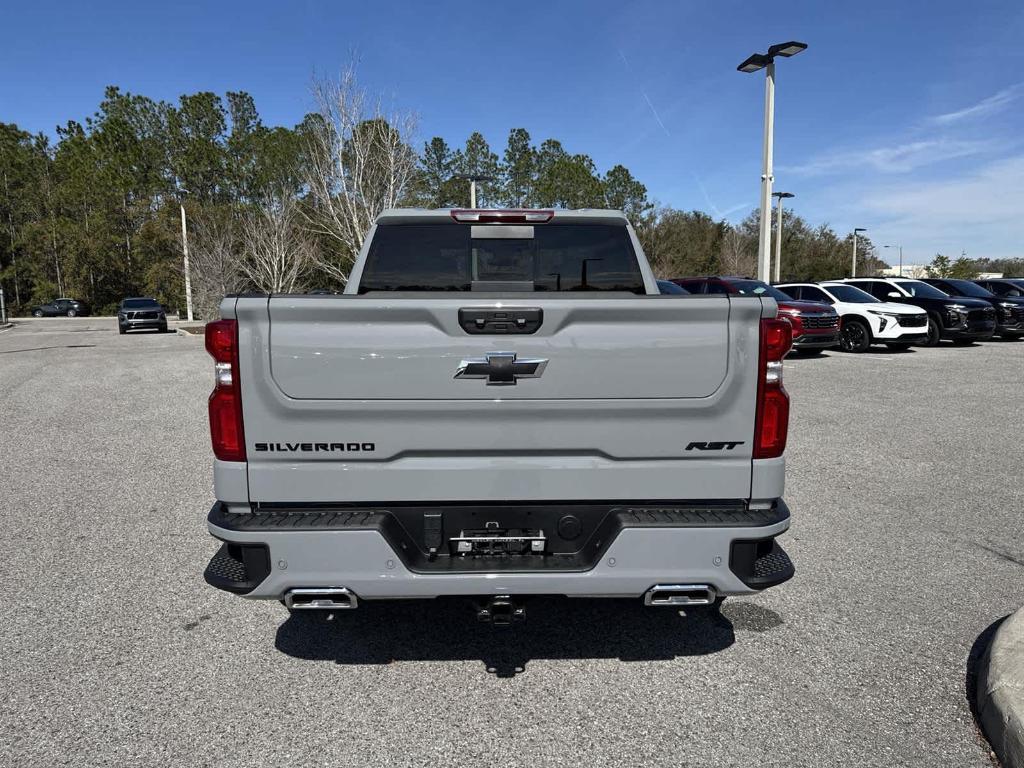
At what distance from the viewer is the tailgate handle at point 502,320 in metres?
2.65

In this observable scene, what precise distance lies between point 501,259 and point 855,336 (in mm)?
16367

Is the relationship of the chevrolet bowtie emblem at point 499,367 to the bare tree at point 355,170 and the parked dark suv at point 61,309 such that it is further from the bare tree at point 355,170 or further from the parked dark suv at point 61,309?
the parked dark suv at point 61,309

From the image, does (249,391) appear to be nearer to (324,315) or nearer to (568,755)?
(324,315)

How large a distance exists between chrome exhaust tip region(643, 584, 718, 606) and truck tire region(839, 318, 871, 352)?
1712cm

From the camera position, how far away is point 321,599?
9.01 ft

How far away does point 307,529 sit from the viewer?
263 centimetres

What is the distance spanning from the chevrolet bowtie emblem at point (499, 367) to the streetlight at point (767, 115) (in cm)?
1616

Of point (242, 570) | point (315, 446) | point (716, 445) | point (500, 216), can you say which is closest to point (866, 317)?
point (500, 216)

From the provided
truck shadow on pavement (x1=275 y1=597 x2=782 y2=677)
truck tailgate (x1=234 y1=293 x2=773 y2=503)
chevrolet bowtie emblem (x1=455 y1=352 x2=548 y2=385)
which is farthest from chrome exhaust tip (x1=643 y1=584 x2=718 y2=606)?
chevrolet bowtie emblem (x1=455 y1=352 x2=548 y2=385)

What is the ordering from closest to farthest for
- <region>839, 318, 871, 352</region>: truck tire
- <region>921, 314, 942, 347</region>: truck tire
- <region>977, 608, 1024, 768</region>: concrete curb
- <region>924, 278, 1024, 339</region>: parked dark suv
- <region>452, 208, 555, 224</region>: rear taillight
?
1. <region>977, 608, 1024, 768</region>: concrete curb
2. <region>452, 208, 555, 224</region>: rear taillight
3. <region>839, 318, 871, 352</region>: truck tire
4. <region>921, 314, 942, 347</region>: truck tire
5. <region>924, 278, 1024, 339</region>: parked dark suv

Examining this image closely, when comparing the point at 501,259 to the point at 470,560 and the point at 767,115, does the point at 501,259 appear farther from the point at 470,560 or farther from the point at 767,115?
the point at 767,115

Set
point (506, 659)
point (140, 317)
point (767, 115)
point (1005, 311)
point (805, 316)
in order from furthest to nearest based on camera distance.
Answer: point (140, 317) < point (1005, 311) < point (767, 115) < point (805, 316) < point (506, 659)

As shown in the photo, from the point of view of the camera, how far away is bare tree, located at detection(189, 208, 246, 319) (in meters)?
36.7

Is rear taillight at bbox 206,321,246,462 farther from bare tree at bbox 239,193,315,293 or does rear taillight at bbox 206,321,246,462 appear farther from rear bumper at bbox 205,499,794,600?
bare tree at bbox 239,193,315,293
